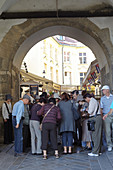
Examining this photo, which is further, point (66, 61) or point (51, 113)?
point (66, 61)

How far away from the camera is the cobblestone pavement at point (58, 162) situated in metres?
4.84

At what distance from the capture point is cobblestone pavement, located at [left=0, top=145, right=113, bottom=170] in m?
4.84

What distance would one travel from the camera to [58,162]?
17.3 feet

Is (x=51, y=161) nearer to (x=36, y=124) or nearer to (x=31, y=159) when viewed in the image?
(x=31, y=159)

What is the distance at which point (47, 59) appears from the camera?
27.0 metres

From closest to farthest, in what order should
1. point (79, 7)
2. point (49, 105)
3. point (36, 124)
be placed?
point (49, 105)
point (36, 124)
point (79, 7)

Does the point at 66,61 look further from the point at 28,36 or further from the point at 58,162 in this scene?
the point at 58,162

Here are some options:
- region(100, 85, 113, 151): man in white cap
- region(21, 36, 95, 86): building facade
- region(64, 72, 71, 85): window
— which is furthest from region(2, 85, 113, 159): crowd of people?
region(64, 72, 71, 85): window

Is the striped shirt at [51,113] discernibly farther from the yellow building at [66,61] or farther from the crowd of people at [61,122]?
the yellow building at [66,61]

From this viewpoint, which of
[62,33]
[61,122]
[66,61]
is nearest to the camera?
[61,122]

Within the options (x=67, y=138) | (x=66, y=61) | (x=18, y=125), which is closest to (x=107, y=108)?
(x=67, y=138)

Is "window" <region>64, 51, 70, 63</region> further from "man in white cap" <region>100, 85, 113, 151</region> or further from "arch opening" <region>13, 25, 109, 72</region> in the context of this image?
"man in white cap" <region>100, 85, 113, 151</region>

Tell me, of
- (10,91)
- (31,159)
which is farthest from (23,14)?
(31,159)

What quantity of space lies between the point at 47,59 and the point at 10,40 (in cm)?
1893
